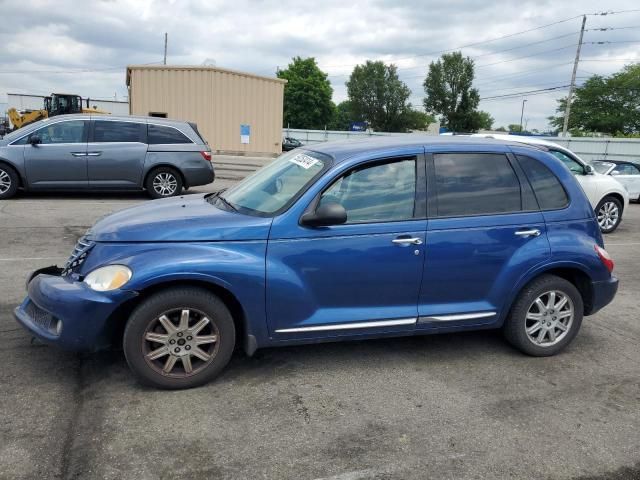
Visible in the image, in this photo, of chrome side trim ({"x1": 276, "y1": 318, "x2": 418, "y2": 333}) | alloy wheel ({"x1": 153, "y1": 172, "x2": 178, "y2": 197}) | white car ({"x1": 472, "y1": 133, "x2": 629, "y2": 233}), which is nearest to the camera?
chrome side trim ({"x1": 276, "y1": 318, "x2": 418, "y2": 333})

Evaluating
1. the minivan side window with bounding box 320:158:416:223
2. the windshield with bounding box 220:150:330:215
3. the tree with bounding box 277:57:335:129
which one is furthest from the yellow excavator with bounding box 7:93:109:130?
the tree with bounding box 277:57:335:129

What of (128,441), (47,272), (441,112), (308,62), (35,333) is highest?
(308,62)

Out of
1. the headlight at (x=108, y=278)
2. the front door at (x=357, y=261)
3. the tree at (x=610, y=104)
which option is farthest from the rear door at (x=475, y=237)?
the tree at (x=610, y=104)

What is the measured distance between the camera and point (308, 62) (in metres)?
78.5

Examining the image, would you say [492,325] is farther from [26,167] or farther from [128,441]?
[26,167]

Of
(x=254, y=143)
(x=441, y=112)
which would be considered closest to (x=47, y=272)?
(x=254, y=143)

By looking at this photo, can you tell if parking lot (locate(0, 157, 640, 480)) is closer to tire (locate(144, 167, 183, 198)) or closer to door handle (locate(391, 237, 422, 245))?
door handle (locate(391, 237, 422, 245))

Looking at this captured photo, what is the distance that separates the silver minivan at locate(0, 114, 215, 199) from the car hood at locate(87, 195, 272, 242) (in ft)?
26.9

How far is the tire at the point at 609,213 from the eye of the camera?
36.7 feet

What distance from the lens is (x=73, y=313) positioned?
3.42m

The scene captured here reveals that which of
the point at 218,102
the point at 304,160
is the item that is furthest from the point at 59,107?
the point at 304,160

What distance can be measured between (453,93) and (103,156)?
71.4 m

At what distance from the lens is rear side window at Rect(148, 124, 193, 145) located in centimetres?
1190

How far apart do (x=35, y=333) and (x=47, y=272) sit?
561 mm
